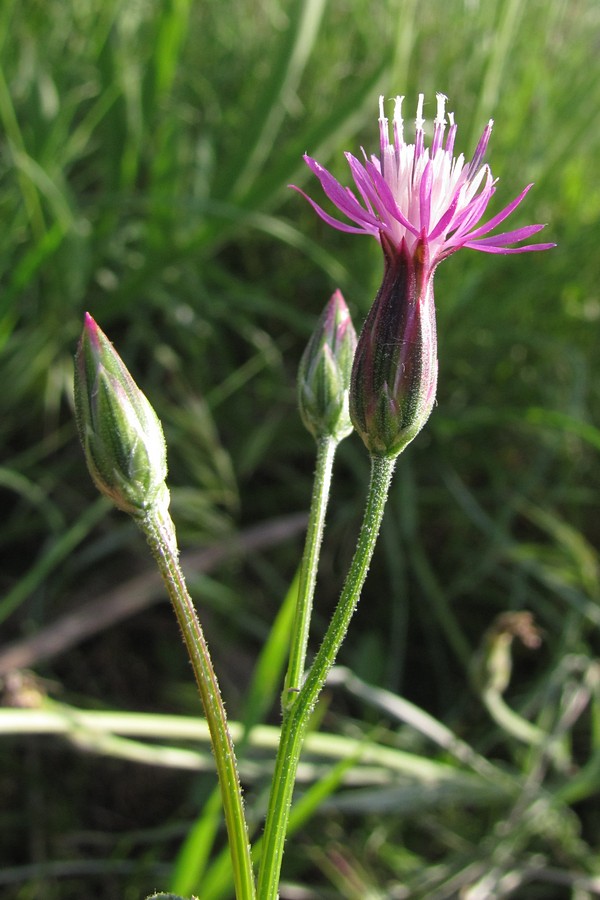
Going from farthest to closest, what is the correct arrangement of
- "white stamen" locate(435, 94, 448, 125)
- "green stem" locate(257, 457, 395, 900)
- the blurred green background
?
the blurred green background < "white stamen" locate(435, 94, 448, 125) < "green stem" locate(257, 457, 395, 900)

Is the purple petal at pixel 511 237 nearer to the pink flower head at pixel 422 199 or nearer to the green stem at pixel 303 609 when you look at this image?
the pink flower head at pixel 422 199

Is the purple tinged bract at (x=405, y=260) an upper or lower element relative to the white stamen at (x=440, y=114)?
lower

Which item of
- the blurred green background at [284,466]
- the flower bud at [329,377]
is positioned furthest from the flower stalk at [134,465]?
the blurred green background at [284,466]

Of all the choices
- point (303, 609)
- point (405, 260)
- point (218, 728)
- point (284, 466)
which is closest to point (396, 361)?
point (405, 260)

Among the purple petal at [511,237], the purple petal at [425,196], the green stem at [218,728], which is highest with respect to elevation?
the purple petal at [425,196]

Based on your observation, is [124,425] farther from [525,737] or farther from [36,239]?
[36,239]

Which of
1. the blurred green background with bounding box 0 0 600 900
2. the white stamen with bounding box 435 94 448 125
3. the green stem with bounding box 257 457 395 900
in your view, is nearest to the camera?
the green stem with bounding box 257 457 395 900

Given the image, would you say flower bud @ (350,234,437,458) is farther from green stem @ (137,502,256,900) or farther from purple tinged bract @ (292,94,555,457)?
green stem @ (137,502,256,900)

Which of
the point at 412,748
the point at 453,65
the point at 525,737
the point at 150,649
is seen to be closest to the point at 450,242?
the point at 525,737

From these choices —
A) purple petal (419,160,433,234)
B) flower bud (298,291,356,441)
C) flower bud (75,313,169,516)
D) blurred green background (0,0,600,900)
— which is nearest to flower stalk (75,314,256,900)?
flower bud (75,313,169,516)
